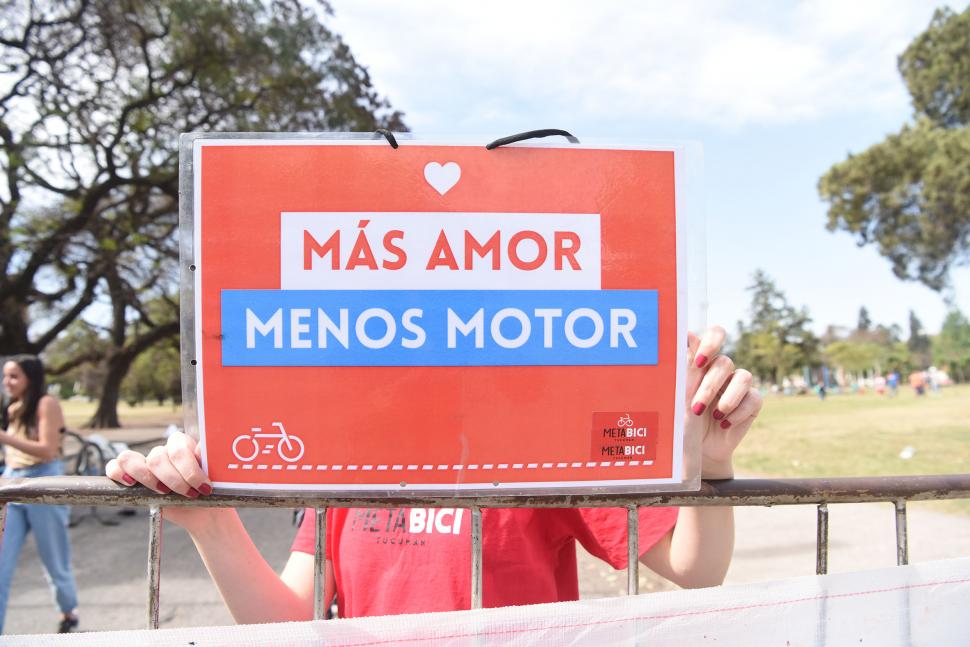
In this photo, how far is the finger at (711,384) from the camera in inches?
41.1

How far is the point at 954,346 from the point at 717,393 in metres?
93.6

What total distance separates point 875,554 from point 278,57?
37.5 ft

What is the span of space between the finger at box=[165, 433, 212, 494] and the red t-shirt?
439 mm

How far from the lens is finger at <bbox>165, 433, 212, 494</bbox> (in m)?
1.01

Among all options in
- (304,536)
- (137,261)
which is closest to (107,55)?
(137,261)

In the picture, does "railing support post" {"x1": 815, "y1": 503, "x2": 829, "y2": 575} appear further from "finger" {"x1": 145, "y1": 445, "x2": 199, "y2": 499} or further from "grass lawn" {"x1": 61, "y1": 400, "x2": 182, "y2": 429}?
"grass lawn" {"x1": 61, "y1": 400, "x2": 182, "y2": 429}

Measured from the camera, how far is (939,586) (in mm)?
1134

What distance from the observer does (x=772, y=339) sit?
3014 inches

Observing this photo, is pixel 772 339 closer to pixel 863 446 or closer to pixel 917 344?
pixel 917 344

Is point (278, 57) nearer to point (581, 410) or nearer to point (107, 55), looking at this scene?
point (107, 55)

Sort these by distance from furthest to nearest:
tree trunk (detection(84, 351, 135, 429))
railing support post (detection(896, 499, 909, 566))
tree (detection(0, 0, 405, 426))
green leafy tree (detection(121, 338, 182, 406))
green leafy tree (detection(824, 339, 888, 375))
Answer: green leafy tree (detection(824, 339, 888, 375)) < green leafy tree (detection(121, 338, 182, 406)) < tree trunk (detection(84, 351, 135, 429)) < tree (detection(0, 0, 405, 426)) < railing support post (detection(896, 499, 909, 566))

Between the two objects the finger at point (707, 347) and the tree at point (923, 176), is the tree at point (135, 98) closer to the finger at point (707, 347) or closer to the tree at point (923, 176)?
the finger at point (707, 347)

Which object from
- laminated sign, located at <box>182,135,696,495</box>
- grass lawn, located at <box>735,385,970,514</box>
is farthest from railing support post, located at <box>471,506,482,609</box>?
grass lawn, located at <box>735,385,970,514</box>

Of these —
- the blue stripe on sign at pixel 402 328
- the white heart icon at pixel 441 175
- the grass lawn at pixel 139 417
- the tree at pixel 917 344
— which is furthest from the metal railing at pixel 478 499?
the tree at pixel 917 344
